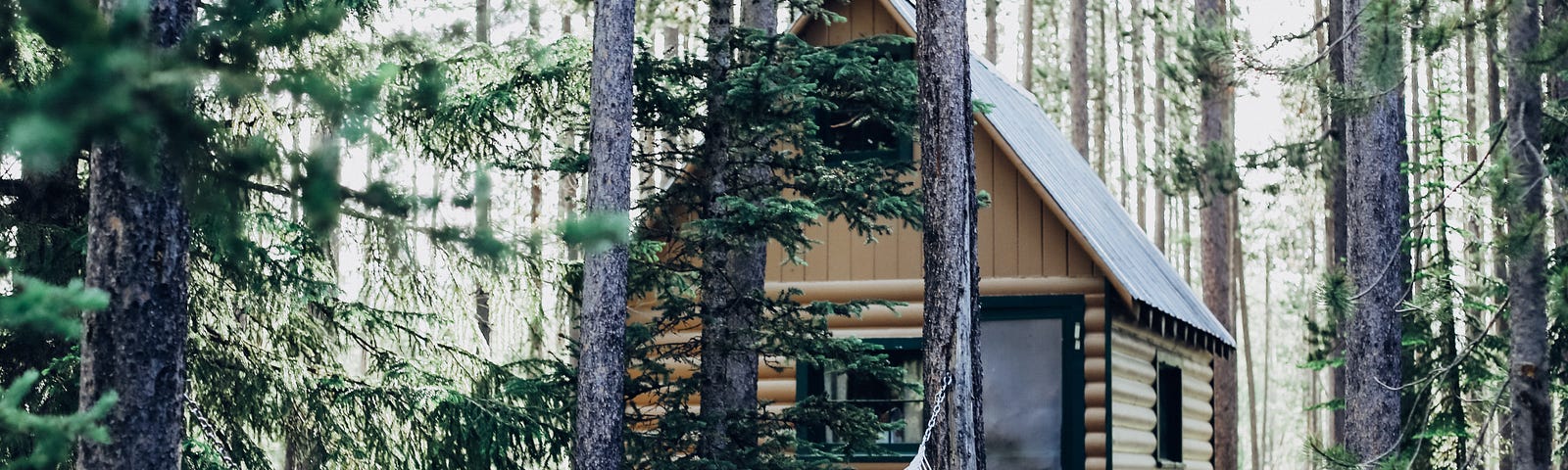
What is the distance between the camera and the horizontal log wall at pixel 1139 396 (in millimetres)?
14078

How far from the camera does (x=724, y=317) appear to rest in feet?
38.2

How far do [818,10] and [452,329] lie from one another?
399cm

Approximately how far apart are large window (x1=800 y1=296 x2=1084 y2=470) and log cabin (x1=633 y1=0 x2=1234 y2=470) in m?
0.01

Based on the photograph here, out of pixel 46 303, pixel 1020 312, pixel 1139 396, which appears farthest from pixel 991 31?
pixel 46 303

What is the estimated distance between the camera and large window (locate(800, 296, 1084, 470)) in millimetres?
13703

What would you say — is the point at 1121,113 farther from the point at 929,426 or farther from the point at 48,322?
the point at 48,322

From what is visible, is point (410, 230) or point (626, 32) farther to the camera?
point (626, 32)

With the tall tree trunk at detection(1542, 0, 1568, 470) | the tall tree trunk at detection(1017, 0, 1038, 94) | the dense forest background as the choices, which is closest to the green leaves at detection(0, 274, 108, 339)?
the dense forest background

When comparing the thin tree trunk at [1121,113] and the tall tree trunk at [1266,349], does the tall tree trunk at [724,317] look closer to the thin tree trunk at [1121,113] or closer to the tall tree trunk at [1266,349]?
the thin tree trunk at [1121,113]

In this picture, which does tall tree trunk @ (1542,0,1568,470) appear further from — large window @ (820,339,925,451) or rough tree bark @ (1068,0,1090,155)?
rough tree bark @ (1068,0,1090,155)

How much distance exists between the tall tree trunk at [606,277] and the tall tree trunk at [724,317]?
117cm

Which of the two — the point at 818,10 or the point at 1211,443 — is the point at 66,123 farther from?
the point at 1211,443

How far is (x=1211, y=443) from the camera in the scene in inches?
784

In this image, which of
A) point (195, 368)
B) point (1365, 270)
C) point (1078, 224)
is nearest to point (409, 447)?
point (195, 368)
